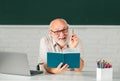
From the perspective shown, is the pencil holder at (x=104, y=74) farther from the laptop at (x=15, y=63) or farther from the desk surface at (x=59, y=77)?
the laptop at (x=15, y=63)

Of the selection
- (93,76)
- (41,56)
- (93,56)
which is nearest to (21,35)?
(93,56)

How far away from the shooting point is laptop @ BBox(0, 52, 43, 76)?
3.00 metres

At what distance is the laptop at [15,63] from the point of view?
118 inches

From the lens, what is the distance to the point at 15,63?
303cm

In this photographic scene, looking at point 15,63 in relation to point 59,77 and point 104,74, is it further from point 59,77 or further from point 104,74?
point 104,74
